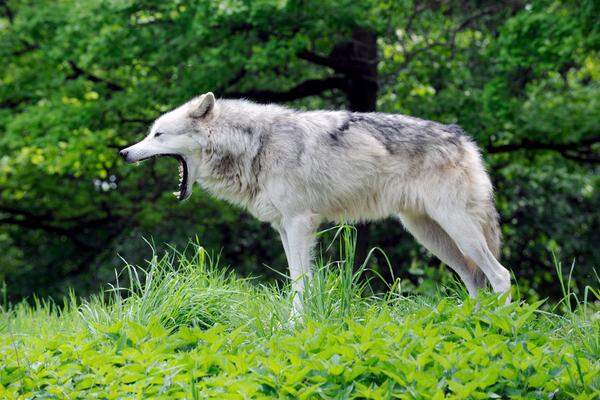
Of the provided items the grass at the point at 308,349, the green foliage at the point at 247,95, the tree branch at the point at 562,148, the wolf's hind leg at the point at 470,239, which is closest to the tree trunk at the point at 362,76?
the green foliage at the point at 247,95

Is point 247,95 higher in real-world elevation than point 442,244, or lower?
higher

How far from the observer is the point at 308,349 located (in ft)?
14.8

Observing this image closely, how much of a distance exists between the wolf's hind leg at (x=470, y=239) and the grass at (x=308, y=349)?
466 millimetres

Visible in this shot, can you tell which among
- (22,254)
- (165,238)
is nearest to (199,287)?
(165,238)

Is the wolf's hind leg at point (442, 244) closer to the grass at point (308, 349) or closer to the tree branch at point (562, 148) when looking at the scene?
the grass at point (308, 349)

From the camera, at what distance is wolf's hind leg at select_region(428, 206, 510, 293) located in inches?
245

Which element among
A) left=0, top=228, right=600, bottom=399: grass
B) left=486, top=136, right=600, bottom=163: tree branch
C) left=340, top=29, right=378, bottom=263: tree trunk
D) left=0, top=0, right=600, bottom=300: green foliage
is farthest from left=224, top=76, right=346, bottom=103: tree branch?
left=0, top=228, right=600, bottom=399: grass

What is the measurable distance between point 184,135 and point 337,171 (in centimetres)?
125

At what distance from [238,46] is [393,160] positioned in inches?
205

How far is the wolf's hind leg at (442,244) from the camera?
6575mm

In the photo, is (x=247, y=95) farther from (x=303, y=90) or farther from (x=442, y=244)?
(x=442, y=244)

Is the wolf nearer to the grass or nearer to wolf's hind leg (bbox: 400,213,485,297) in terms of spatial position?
wolf's hind leg (bbox: 400,213,485,297)

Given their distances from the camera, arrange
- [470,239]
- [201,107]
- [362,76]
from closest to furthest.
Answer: [470,239]
[201,107]
[362,76]

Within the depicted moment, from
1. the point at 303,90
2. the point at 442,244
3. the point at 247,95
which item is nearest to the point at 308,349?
the point at 442,244
